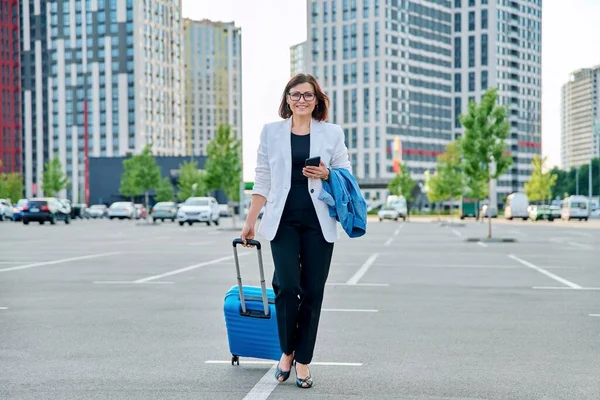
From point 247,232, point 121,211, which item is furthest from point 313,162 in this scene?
point 121,211

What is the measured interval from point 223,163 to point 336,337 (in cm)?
4433

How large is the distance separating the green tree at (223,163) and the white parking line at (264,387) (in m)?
45.0

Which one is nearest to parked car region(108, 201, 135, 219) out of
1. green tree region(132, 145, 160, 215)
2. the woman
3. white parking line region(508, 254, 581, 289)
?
green tree region(132, 145, 160, 215)

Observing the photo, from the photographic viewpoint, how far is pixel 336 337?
7500 mm

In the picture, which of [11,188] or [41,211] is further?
[11,188]

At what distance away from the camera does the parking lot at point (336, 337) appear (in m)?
5.34

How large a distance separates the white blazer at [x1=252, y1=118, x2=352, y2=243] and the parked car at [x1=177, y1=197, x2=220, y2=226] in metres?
46.4

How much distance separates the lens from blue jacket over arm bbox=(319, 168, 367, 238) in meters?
5.38

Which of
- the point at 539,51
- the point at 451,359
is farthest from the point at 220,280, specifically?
the point at 539,51

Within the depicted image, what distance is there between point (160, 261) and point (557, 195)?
153 m

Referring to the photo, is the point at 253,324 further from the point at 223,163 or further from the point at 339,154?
the point at 223,163

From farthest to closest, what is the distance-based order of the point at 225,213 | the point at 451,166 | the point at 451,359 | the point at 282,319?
1. the point at 225,213
2. the point at 451,166
3. the point at 451,359
4. the point at 282,319

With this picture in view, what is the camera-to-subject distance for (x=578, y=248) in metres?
25.2

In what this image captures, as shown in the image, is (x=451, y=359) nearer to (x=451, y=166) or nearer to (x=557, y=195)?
(x=451, y=166)
